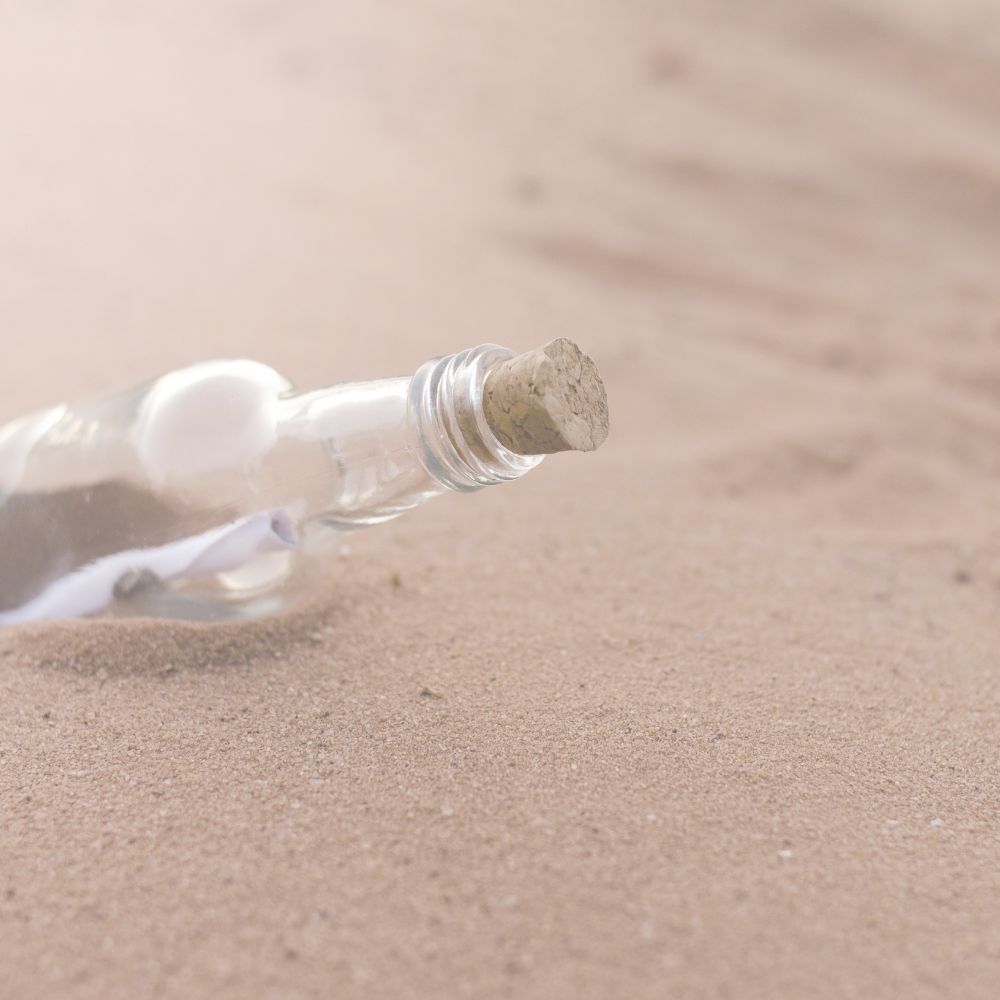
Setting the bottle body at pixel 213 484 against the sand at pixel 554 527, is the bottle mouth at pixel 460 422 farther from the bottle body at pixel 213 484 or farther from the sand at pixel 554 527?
the sand at pixel 554 527

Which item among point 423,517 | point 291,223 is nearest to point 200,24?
point 291,223

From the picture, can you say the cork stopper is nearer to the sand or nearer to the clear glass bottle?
the clear glass bottle

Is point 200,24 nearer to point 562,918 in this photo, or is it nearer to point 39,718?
point 39,718

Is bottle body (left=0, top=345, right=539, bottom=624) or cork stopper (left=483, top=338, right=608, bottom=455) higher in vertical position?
cork stopper (left=483, top=338, right=608, bottom=455)

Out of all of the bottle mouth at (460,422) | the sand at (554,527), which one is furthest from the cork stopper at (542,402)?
the sand at (554,527)

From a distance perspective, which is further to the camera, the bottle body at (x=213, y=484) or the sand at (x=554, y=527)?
the bottle body at (x=213, y=484)

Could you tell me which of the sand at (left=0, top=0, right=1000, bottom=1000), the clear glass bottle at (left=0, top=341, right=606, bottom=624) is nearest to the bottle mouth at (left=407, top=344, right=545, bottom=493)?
the clear glass bottle at (left=0, top=341, right=606, bottom=624)
